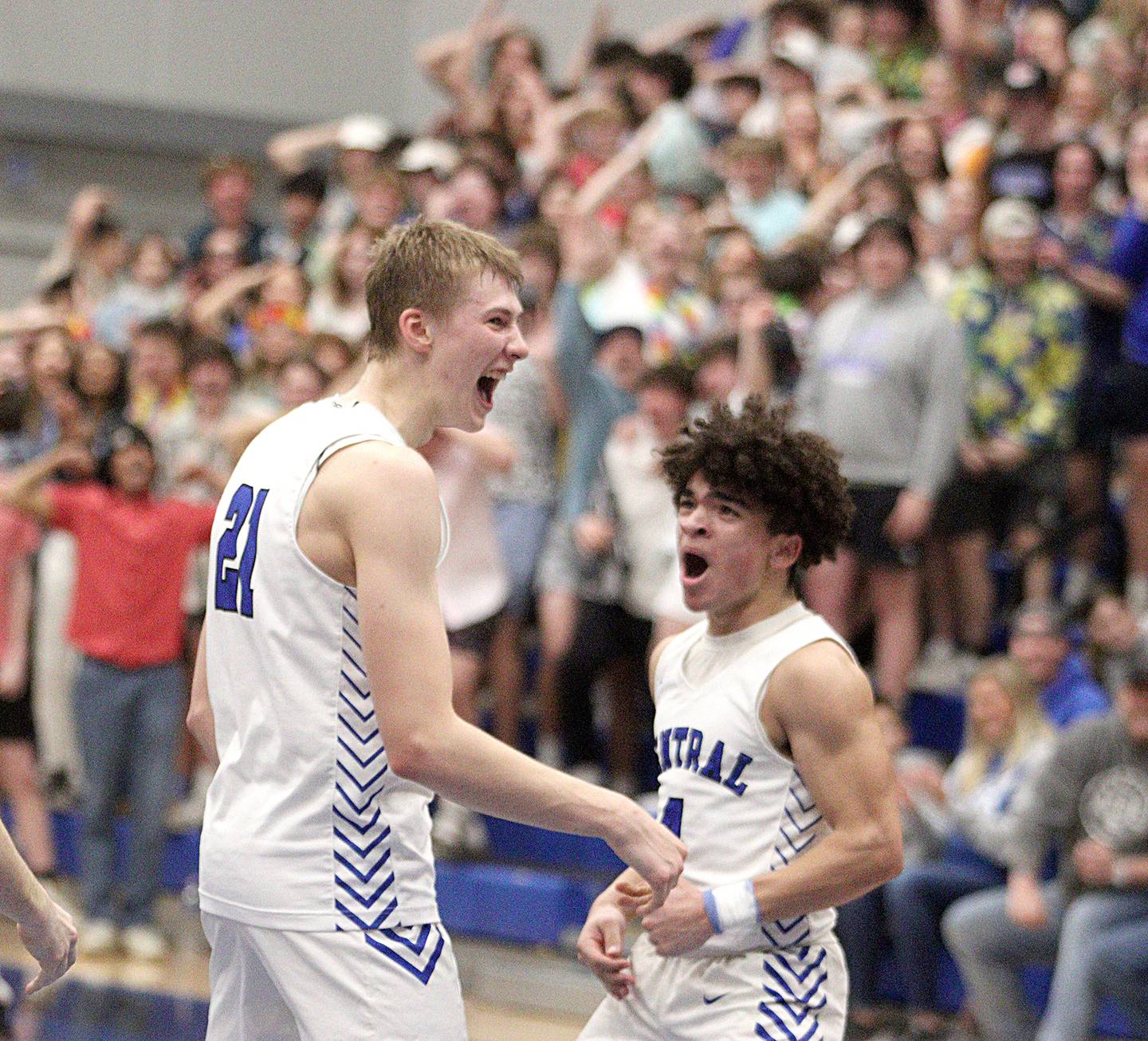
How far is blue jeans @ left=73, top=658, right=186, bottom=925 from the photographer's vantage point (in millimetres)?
7836

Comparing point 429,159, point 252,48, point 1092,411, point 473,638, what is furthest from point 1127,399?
point 252,48

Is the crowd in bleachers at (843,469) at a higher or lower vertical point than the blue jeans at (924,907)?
higher

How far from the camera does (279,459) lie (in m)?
3.08

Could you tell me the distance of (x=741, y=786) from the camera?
3.48 meters

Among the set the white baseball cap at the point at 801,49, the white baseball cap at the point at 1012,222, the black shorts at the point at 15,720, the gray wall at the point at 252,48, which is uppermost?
the gray wall at the point at 252,48

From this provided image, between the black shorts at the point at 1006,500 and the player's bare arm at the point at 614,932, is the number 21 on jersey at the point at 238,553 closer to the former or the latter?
the player's bare arm at the point at 614,932

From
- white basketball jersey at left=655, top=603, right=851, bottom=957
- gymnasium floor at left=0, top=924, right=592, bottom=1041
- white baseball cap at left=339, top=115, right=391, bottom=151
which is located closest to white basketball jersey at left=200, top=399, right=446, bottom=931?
white basketball jersey at left=655, top=603, right=851, bottom=957

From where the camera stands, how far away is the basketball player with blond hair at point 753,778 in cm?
338

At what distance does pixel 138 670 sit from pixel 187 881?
123 cm

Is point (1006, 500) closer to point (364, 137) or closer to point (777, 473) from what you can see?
point (777, 473)

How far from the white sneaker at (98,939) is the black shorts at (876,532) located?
3.31 metres

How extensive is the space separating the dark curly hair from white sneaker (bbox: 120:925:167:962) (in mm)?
4737

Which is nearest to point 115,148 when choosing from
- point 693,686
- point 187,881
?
point 187,881

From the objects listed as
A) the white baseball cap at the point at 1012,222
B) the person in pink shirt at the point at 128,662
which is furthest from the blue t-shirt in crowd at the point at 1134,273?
the person in pink shirt at the point at 128,662
